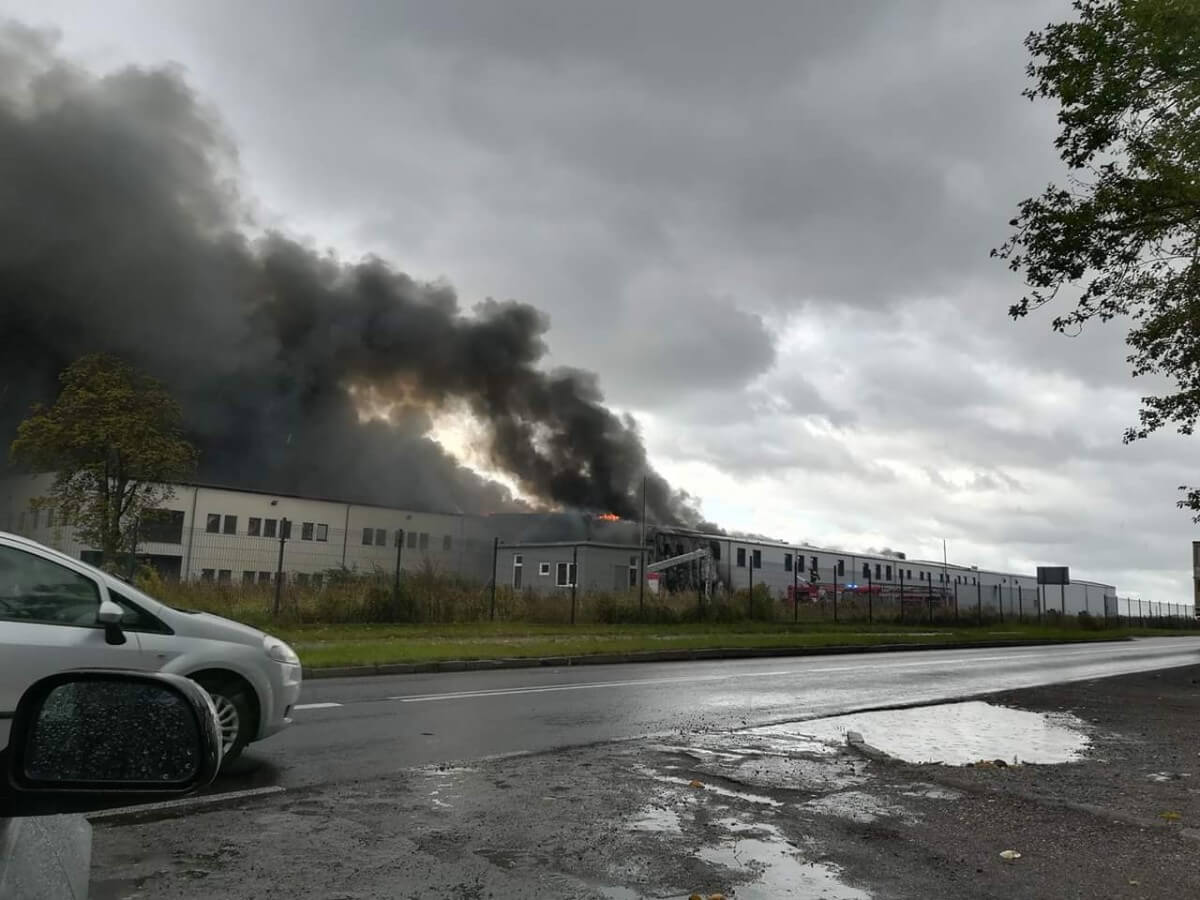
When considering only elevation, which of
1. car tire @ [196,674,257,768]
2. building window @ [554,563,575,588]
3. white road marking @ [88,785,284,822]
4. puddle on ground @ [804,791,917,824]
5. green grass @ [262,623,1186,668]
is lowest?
white road marking @ [88,785,284,822]

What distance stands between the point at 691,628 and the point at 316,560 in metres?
11.6

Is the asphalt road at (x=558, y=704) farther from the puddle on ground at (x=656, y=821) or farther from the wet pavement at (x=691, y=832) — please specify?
the puddle on ground at (x=656, y=821)

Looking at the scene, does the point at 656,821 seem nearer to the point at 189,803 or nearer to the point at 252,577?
the point at 189,803

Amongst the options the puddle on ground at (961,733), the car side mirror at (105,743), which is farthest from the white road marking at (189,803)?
the puddle on ground at (961,733)

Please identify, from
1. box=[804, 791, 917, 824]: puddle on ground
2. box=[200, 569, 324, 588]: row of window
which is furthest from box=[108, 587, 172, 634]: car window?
box=[200, 569, 324, 588]: row of window

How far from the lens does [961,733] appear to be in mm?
9242

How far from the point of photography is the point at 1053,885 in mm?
4523

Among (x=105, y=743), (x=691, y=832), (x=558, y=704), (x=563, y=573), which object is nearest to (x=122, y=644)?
(x=691, y=832)

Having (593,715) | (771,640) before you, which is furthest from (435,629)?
(593,715)

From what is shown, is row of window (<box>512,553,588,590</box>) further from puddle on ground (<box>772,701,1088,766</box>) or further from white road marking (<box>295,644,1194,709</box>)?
puddle on ground (<box>772,701,1088,766</box>)

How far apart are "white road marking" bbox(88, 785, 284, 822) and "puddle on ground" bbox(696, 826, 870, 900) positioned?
2.79 m

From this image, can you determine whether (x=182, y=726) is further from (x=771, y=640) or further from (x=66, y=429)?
(x=66, y=429)

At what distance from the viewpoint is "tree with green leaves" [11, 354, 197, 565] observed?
87.1 ft

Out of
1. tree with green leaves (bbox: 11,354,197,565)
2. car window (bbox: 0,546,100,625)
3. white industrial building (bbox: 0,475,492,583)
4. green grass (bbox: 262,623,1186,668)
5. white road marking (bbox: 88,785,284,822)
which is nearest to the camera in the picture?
white road marking (bbox: 88,785,284,822)
